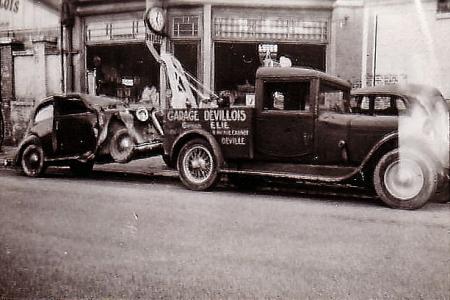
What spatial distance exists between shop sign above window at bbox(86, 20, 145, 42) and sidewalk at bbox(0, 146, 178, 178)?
0.99m

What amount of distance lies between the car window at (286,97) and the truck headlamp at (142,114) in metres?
0.79

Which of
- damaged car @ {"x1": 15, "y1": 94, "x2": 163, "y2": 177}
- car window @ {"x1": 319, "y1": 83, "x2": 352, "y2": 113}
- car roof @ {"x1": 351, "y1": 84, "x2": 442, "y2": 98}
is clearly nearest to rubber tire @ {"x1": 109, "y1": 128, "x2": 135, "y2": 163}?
damaged car @ {"x1": 15, "y1": 94, "x2": 163, "y2": 177}

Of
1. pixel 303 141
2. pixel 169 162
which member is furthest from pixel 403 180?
pixel 169 162

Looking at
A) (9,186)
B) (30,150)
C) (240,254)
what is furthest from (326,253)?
(30,150)

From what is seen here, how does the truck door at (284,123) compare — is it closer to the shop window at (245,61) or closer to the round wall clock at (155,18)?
the shop window at (245,61)

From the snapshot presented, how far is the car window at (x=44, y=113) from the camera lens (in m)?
2.55

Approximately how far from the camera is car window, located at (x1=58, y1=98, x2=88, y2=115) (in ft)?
8.40

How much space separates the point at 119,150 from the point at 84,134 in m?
0.35

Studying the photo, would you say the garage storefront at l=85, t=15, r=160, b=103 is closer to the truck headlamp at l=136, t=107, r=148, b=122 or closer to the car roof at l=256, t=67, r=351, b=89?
the truck headlamp at l=136, t=107, r=148, b=122

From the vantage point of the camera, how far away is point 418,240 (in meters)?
1.99

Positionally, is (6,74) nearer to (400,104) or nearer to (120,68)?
(120,68)

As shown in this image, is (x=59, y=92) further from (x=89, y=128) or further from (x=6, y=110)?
(x=89, y=128)

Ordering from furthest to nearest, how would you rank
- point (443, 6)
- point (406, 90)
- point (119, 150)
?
point (119, 150) → point (406, 90) → point (443, 6)

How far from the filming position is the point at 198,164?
140 inches
